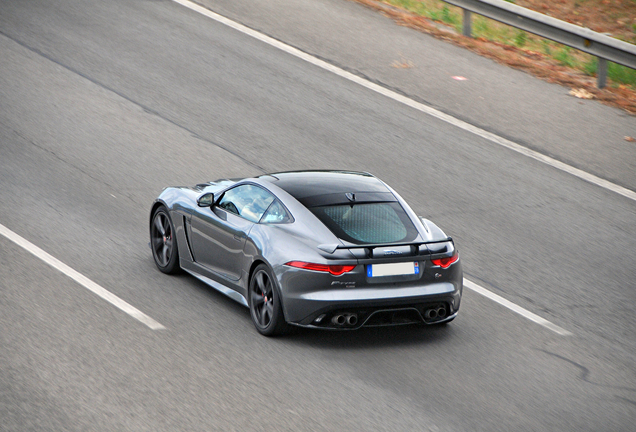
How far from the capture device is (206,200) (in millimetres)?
8688

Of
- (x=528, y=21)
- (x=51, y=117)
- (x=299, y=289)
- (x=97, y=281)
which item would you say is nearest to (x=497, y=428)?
(x=299, y=289)

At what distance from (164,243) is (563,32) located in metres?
9.10

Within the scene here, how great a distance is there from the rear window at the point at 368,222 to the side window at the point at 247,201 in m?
0.62

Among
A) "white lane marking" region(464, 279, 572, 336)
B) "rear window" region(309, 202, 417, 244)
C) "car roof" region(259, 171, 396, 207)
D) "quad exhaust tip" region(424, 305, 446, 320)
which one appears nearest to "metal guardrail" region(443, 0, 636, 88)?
"white lane marking" region(464, 279, 572, 336)

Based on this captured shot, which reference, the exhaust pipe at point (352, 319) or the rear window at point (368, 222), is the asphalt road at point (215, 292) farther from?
the rear window at point (368, 222)

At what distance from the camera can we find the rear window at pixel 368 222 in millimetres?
7477

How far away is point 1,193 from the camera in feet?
35.9

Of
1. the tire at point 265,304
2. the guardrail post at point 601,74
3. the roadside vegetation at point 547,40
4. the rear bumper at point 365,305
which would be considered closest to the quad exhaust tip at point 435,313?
→ the rear bumper at point 365,305

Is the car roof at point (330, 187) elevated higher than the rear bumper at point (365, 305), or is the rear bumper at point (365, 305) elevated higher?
the car roof at point (330, 187)

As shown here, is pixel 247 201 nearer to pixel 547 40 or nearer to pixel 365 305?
pixel 365 305

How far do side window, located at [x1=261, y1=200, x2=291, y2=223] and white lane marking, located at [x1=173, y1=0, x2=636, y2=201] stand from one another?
5937mm

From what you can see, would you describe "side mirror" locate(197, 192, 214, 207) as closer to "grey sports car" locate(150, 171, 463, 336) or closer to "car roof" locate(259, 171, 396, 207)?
"grey sports car" locate(150, 171, 463, 336)

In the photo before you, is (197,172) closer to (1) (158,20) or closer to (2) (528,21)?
(1) (158,20)

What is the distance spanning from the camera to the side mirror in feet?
Answer: 28.3
